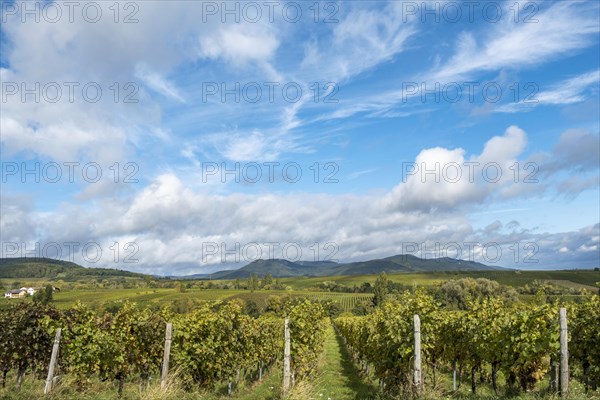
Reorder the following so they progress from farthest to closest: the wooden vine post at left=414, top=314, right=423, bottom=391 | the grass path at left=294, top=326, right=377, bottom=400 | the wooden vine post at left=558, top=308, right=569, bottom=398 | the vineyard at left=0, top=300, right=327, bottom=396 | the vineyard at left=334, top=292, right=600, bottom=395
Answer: the grass path at left=294, top=326, right=377, bottom=400 < the vineyard at left=0, top=300, right=327, bottom=396 < the vineyard at left=334, top=292, right=600, bottom=395 < the wooden vine post at left=414, top=314, right=423, bottom=391 < the wooden vine post at left=558, top=308, right=569, bottom=398

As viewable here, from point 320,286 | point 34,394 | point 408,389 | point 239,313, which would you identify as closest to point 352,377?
point 239,313

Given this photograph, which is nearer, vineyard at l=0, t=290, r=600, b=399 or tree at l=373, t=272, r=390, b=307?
vineyard at l=0, t=290, r=600, b=399

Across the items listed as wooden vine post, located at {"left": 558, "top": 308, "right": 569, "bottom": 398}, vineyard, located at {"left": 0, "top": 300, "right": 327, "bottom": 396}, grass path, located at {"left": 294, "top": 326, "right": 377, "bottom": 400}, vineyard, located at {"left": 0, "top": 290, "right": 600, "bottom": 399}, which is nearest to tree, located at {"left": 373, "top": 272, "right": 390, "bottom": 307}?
grass path, located at {"left": 294, "top": 326, "right": 377, "bottom": 400}

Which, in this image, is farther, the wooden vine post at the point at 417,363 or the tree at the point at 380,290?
the tree at the point at 380,290

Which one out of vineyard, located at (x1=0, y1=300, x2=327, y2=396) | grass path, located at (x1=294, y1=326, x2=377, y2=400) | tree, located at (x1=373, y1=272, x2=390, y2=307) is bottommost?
tree, located at (x1=373, y1=272, x2=390, y2=307)

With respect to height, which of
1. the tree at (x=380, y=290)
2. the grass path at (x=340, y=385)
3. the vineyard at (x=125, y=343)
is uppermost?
the vineyard at (x=125, y=343)

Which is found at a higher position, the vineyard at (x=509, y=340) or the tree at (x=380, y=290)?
the vineyard at (x=509, y=340)

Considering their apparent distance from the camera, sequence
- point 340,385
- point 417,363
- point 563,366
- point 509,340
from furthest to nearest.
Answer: point 340,385 → point 509,340 → point 417,363 → point 563,366

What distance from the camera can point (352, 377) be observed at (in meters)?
23.7

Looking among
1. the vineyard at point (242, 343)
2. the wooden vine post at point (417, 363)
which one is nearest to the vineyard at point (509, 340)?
the vineyard at point (242, 343)

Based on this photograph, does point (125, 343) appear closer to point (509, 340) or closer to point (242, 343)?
point (242, 343)

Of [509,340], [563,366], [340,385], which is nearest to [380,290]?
[340,385]

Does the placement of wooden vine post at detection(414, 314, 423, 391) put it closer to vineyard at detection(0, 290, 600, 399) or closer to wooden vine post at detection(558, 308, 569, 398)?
vineyard at detection(0, 290, 600, 399)

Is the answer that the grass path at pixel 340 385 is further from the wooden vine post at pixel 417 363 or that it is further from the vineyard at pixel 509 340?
the wooden vine post at pixel 417 363
